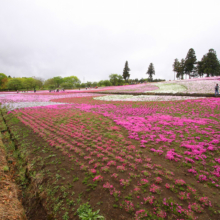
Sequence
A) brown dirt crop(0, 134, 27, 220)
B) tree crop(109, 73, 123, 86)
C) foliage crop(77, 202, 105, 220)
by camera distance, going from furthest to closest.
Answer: tree crop(109, 73, 123, 86), brown dirt crop(0, 134, 27, 220), foliage crop(77, 202, 105, 220)

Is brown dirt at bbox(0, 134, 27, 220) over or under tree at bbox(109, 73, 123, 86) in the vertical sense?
under

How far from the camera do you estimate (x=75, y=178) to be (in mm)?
5047

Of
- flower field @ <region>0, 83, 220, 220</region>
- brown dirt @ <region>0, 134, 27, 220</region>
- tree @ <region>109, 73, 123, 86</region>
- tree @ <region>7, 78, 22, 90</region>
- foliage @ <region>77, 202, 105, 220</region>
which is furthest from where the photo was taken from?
tree @ <region>109, 73, 123, 86</region>

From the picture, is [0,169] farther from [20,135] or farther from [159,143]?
[159,143]

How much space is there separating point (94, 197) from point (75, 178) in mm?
1270

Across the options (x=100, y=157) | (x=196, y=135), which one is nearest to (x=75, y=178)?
(x=100, y=157)

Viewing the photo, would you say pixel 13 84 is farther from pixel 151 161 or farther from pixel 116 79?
pixel 151 161

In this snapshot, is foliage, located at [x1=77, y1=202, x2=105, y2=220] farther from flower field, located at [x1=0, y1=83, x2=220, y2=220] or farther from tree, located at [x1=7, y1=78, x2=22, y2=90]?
tree, located at [x1=7, y1=78, x2=22, y2=90]

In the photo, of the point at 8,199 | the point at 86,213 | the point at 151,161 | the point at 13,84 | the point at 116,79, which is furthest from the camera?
the point at 116,79

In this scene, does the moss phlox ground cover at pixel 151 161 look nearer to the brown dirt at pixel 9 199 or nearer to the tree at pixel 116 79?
the brown dirt at pixel 9 199

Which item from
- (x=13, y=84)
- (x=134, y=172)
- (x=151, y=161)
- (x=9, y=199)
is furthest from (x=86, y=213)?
(x=13, y=84)

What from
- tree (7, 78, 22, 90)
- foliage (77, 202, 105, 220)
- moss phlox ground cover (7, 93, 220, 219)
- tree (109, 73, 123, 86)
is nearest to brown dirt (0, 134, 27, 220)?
foliage (77, 202, 105, 220)

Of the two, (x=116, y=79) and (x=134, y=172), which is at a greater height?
(x=116, y=79)

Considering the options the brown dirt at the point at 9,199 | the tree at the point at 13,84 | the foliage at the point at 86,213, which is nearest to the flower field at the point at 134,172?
the foliage at the point at 86,213
